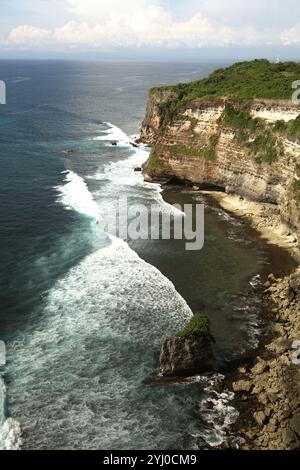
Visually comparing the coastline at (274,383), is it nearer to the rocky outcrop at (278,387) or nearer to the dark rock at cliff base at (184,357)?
the rocky outcrop at (278,387)

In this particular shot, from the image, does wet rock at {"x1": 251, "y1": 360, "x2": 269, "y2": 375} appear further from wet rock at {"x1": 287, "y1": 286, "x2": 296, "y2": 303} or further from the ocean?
wet rock at {"x1": 287, "y1": 286, "x2": 296, "y2": 303}

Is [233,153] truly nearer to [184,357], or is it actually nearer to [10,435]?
[184,357]

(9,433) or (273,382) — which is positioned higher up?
(273,382)

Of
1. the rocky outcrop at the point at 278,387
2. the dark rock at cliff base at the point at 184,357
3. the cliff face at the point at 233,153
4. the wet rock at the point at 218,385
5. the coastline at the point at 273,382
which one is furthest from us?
the cliff face at the point at 233,153

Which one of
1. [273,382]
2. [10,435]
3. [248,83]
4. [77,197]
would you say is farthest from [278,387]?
[248,83]

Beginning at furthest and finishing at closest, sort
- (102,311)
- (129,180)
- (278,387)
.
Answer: (129,180) → (102,311) → (278,387)

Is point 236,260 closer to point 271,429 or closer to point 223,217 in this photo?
point 223,217

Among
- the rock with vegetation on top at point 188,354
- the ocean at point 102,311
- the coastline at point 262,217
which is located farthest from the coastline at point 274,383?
the coastline at point 262,217
